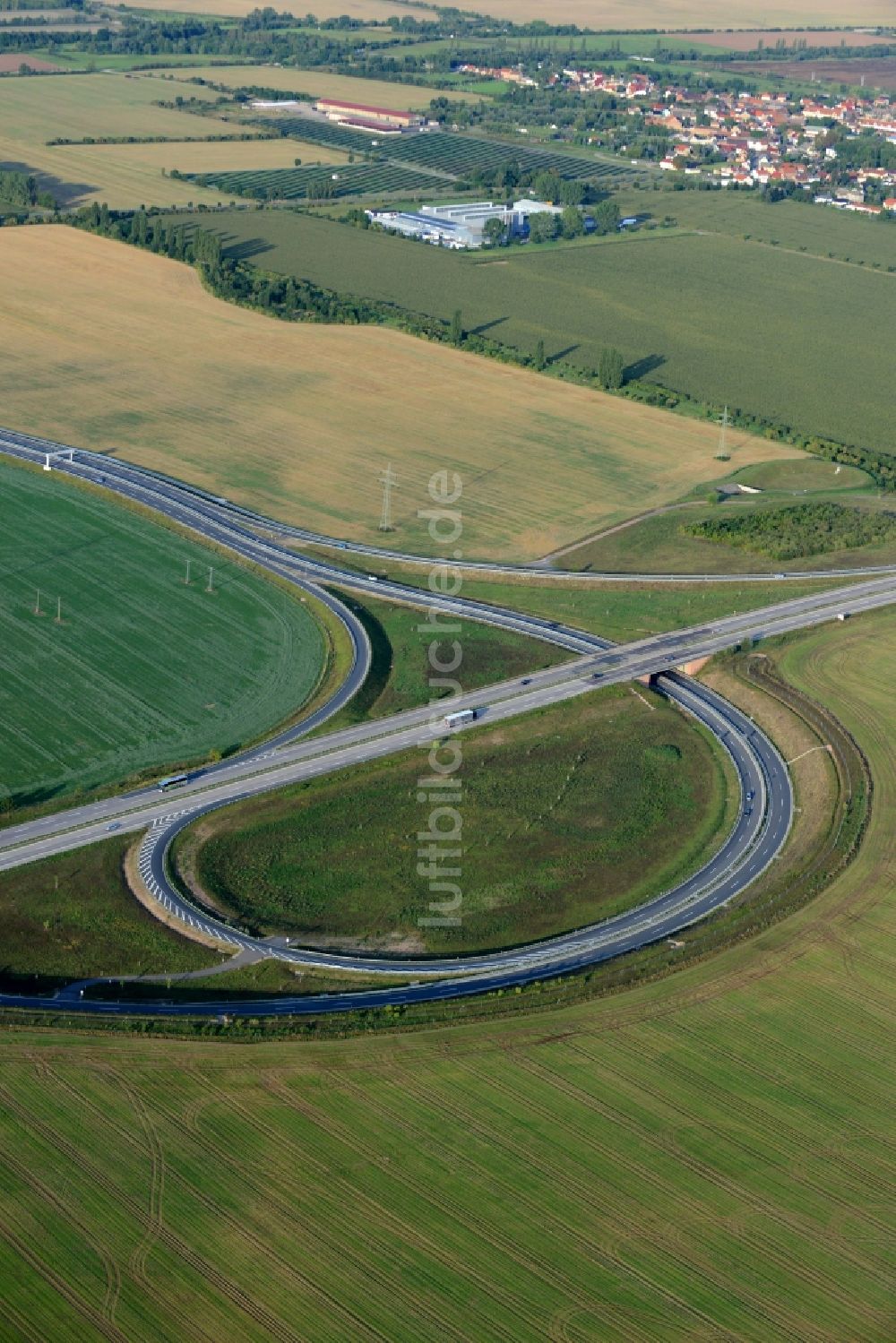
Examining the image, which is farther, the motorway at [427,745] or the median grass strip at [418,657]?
the median grass strip at [418,657]

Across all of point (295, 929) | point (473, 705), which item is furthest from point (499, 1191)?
point (473, 705)

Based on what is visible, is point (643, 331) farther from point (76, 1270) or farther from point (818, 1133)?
point (76, 1270)

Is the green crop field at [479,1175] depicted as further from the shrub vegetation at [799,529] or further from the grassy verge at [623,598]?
the shrub vegetation at [799,529]

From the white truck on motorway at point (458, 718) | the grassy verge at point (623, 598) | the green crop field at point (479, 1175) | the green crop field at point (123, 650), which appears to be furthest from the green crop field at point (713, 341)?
the green crop field at point (479, 1175)

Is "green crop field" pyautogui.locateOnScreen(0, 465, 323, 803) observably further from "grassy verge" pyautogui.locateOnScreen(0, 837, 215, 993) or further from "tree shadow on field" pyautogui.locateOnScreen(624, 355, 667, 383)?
"tree shadow on field" pyautogui.locateOnScreen(624, 355, 667, 383)

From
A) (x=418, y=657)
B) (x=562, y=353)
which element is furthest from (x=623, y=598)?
(x=562, y=353)
